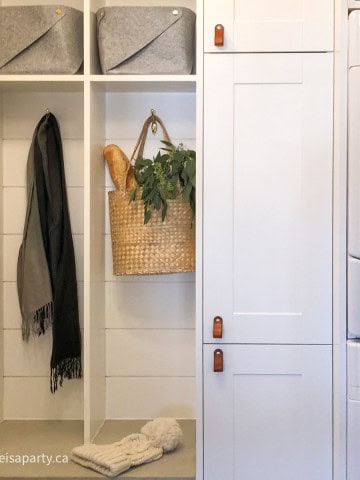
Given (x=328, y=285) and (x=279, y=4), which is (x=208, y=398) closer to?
(x=328, y=285)

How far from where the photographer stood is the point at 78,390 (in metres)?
2.43

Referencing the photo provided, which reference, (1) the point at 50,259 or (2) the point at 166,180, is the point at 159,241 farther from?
(1) the point at 50,259

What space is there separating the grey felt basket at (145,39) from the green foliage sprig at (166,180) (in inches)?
12.9

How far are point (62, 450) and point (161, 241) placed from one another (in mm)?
856

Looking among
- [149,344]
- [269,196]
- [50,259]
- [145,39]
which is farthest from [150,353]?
[145,39]

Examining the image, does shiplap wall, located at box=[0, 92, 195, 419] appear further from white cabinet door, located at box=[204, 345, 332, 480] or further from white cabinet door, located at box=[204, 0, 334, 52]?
white cabinet door, located at box=[204, 0, 334, 52]

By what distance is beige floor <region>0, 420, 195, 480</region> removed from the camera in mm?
1918

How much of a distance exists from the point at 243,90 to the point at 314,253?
1.89 feet

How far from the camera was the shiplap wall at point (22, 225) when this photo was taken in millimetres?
2416

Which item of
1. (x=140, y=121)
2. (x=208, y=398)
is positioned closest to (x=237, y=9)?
(x=140, y=121)

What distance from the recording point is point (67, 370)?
2.31 m

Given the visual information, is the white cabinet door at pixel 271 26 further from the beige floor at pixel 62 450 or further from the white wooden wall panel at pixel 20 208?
the beige floor at pixel 62 450

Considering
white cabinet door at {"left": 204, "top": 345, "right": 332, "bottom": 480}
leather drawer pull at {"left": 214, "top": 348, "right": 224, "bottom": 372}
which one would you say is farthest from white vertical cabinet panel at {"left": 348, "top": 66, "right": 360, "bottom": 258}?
leather drawer pull at {"left": 214, "top": 348, "right": 224, "bottom": 372}

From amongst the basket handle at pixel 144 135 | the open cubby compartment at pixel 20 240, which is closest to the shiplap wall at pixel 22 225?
the open cubby compartment at pixel 20 240
